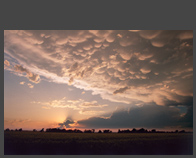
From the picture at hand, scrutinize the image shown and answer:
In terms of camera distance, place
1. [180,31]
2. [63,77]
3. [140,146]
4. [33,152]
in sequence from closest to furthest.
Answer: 1. [33,152]
2. [140,146]
3. [180,31]
4. [63,77]

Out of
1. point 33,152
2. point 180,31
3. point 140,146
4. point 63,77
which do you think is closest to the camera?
point 33,152

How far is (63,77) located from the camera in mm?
18047

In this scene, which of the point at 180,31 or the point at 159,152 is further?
the point at 180,31

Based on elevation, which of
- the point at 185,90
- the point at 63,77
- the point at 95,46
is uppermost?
the point at 95,46

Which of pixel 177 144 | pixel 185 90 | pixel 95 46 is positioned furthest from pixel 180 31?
pixel 177 144

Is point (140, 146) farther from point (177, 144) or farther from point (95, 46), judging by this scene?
point (95, 46)

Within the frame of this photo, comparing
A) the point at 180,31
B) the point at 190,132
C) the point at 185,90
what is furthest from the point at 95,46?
the point at 190,132

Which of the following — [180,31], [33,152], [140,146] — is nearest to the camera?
[33,152]

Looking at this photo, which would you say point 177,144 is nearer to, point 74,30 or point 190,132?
point 190,132

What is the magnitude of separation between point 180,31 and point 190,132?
39.6ft

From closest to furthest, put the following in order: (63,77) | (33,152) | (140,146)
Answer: (33,152) → (140,146) → (63,77)

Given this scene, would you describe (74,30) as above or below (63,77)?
above

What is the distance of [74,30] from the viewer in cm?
1703

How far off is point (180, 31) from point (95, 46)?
34.2 ft
